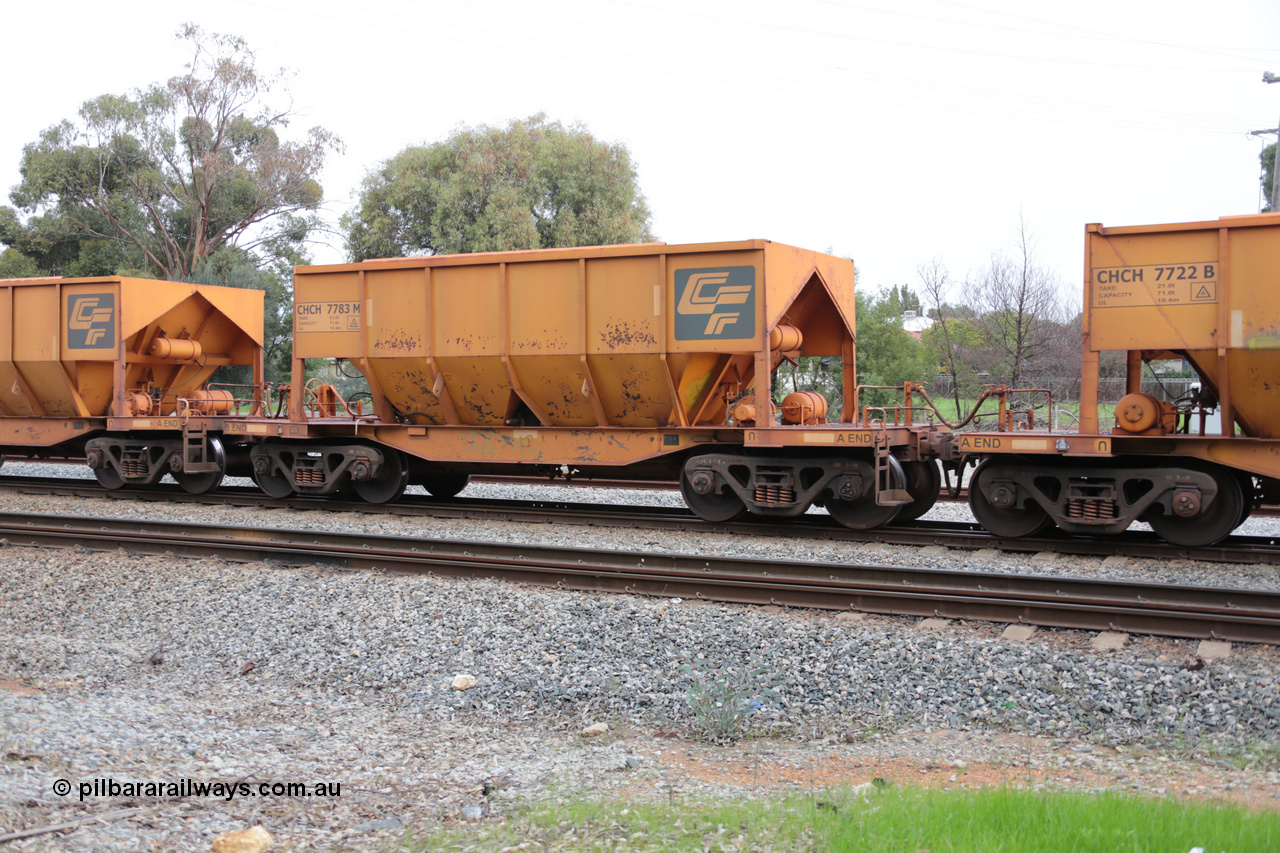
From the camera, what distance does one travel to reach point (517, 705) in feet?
19.3

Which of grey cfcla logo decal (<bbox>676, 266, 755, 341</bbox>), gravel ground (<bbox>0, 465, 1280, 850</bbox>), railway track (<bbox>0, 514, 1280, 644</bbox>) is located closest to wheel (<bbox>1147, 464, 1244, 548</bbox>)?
gravel ground (<bbox>0, 465, 1280, 850</bbox>)

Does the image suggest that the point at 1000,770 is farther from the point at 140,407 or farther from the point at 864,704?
the point at 140,407

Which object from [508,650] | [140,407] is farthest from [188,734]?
[140,407]

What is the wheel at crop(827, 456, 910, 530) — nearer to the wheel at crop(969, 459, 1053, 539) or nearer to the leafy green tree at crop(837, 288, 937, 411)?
the wheel at crop(969, 459, 1053, 539)

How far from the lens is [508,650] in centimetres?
664

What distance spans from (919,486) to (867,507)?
2.87 ft

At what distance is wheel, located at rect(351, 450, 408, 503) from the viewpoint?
520 inches

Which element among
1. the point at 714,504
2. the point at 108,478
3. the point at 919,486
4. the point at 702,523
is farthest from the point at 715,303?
the point at 108,478

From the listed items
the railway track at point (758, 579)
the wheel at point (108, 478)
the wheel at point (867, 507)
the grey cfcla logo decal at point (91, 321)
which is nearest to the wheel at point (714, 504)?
the wheel at point (867, 507)

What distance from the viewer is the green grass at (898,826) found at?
3.47 m

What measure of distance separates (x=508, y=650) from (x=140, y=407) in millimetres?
11312

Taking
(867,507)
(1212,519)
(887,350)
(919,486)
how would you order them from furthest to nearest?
(887,350) < (919,486) < (867,507) < (1212,519)

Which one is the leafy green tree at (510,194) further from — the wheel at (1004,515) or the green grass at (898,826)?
the green grass at (898,826)

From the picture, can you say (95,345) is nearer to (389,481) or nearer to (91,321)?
(91,321)
